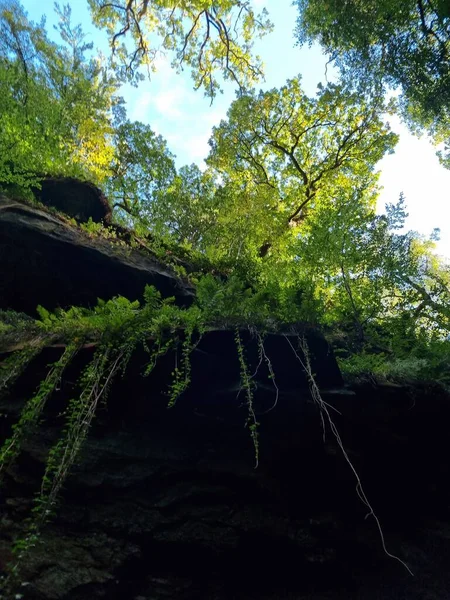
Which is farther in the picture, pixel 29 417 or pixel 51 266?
pixel 51 266

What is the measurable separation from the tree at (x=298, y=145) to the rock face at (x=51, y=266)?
6.55 metres

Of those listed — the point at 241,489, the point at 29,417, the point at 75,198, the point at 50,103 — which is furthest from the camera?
the point at 50,103

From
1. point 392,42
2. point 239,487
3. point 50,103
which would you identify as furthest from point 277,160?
point 239,487

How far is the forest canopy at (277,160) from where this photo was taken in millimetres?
5539

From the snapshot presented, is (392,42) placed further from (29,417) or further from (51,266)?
(29,417)

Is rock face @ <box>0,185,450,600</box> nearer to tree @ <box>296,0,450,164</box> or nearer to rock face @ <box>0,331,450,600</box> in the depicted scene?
rock face @ <box>0,331,450,600</box>

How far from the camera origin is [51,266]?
5.67 m

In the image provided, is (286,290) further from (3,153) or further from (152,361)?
(3,153)

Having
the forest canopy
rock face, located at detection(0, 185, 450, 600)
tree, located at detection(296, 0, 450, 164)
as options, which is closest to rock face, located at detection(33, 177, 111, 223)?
the forest canopy

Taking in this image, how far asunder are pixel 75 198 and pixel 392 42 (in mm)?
8059

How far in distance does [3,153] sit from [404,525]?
8.74 meters

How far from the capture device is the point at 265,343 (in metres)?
4.19

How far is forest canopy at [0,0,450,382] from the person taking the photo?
5.54 meters

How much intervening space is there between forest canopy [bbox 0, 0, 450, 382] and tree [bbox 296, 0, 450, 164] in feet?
0.09
